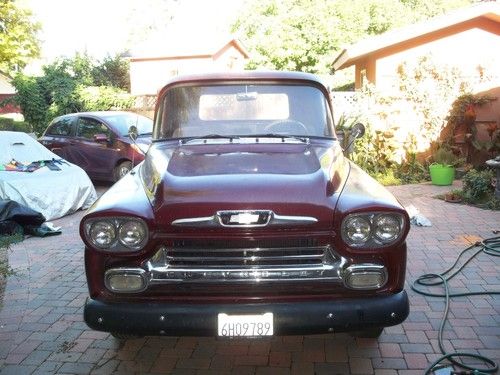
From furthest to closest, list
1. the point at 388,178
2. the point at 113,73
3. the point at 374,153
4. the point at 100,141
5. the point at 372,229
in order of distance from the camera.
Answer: the point at 113,73 → the point at 374,153 → the point at 388,178 → the point at 100,141 → the point at 372,229

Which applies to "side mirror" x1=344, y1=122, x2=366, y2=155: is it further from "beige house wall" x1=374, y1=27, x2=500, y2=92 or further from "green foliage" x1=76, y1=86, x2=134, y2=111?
"green foliage" x1=76, y1=86, x2=134, y2=111

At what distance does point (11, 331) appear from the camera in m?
4.20

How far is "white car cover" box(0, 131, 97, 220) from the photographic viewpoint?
7.95m

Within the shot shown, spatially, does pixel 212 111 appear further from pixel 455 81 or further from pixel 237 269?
pixel 455 81

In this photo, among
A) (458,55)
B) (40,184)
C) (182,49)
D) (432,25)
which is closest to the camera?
(40,184)

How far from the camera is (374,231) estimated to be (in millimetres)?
3053

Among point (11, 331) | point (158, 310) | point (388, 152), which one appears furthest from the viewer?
point (388, 152)

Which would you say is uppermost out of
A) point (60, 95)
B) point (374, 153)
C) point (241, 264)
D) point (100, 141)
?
point (241, 264)

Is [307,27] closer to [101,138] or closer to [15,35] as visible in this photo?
[15,35]

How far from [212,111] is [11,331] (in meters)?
2.38

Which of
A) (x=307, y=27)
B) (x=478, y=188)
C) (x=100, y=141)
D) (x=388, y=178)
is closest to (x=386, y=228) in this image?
(x=478, y=188)

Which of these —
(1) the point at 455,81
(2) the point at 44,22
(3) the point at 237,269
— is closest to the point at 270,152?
(3) the point at 237,269

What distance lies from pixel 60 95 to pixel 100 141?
12740mm

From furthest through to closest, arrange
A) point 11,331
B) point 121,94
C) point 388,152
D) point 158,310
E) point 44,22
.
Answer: point 44,22, point 121,94, point 388,152, point 11,331, point 158,310
